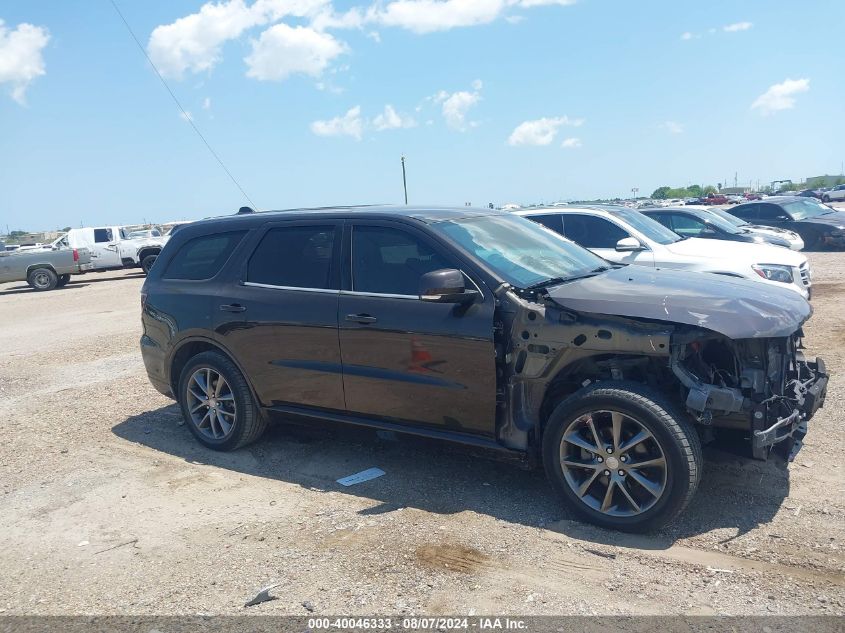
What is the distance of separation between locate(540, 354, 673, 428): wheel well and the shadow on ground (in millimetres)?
557

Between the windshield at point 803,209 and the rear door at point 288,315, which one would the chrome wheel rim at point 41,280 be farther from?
the windshield at point 803,209

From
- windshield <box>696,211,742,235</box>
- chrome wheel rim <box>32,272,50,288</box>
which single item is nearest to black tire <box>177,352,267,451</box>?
windshield <box>696,211,742,235</box>

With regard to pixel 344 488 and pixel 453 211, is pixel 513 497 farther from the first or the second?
pixel 453 211

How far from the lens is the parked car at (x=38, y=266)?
22.4m

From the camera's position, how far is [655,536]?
4.08 m

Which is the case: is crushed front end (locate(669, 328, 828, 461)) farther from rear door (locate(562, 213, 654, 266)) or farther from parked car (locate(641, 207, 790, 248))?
parked car (locate(641, 207, 790, 248))

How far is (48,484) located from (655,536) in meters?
4.30

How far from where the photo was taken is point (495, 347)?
14.4ft

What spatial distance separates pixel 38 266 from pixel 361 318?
2106 cm

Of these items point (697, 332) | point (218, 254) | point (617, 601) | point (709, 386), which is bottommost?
point (617, 601)

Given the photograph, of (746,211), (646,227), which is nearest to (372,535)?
(646,227)

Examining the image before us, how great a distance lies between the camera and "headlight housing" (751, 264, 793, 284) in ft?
30.8

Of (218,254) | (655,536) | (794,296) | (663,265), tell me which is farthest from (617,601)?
(663,265)

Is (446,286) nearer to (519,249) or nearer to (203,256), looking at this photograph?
(519,249)
